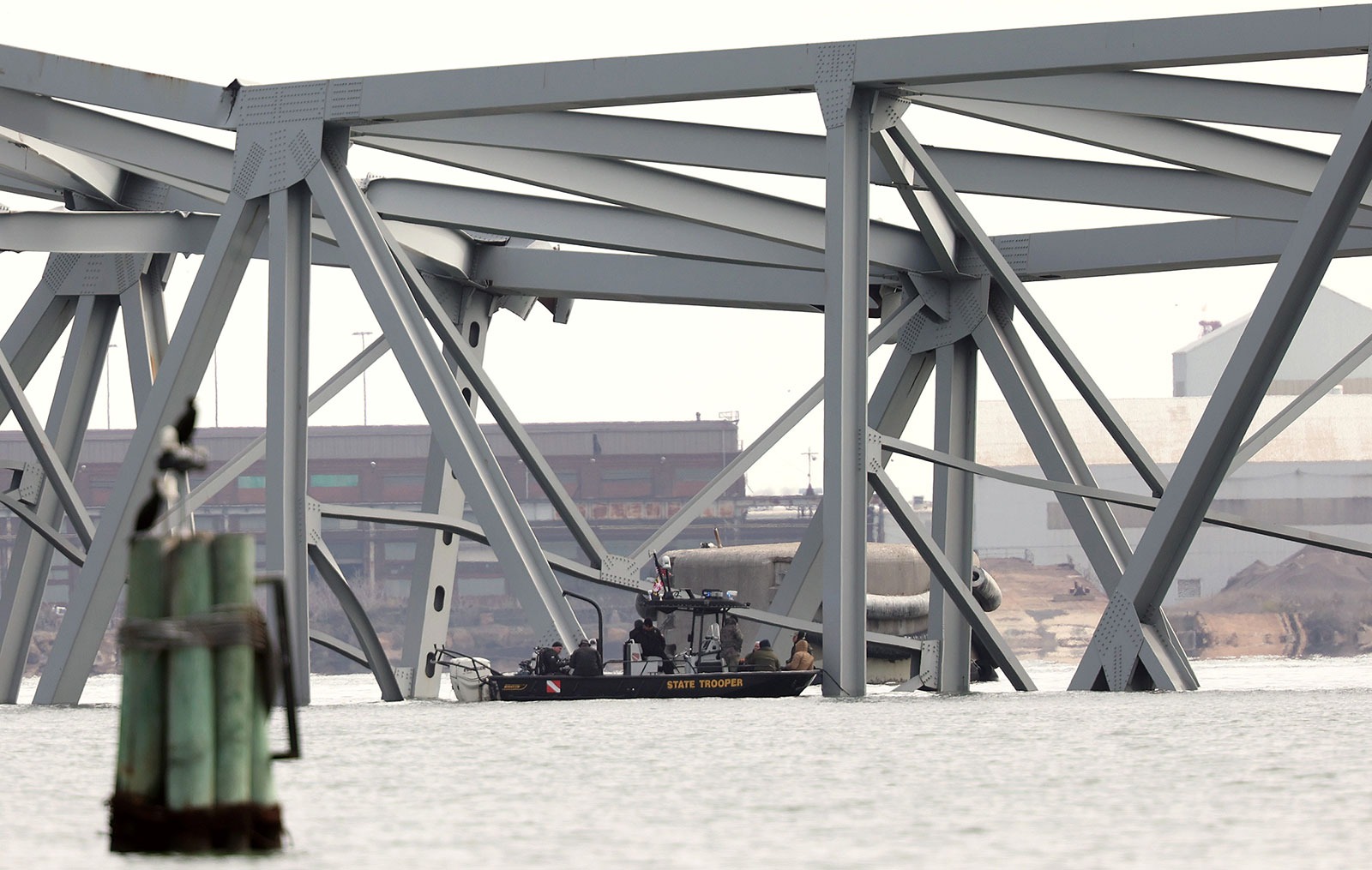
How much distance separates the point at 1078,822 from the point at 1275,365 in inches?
504

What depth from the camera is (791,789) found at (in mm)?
13211

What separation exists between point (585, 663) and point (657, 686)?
50.9 inches

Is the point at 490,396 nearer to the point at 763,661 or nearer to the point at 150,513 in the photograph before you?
the point at 763,661

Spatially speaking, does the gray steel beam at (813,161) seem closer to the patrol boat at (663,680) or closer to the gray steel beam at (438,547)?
the patrol boat at (663,680)

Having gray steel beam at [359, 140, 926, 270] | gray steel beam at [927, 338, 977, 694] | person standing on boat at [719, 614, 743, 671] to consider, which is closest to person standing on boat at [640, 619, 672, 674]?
person standing on boat at [719, 614, 743, 671]

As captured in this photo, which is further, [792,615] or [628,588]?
[792,615]

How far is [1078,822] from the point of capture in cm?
1108

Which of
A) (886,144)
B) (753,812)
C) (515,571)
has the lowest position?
(753,812)

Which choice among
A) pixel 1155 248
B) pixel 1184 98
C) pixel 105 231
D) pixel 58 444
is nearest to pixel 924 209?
pixel 1155 248

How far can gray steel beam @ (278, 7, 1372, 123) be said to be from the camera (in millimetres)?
22062

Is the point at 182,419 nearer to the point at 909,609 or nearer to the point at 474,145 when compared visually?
the point at 474,145

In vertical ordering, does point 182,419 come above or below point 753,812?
above

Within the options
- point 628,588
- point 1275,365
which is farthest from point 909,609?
point 1275,365

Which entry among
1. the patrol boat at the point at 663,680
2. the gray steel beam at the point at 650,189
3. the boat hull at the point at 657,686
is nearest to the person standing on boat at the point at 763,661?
the patrol boat at the point at 663,680
